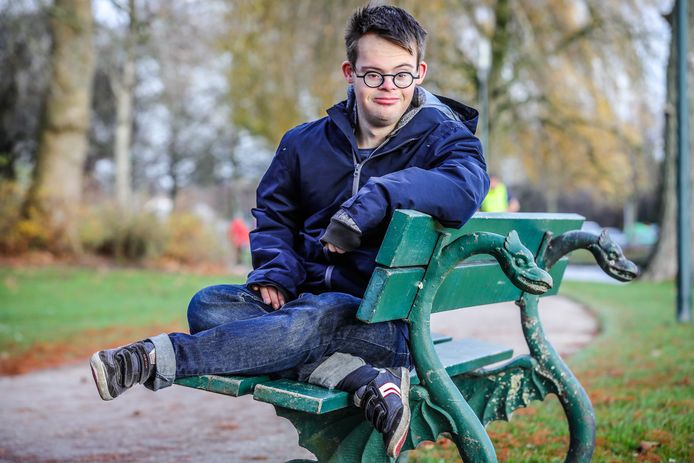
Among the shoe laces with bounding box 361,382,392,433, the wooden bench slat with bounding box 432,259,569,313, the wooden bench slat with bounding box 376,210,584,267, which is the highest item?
the wooden bench slat with bounding box 376,210,584,267

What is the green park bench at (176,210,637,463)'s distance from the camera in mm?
2355

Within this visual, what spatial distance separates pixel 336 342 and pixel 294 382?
193 millimetres

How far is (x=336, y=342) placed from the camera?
2592mm

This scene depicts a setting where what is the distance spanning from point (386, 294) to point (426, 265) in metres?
0.22

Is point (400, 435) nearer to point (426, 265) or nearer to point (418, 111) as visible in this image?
point (426, 265)

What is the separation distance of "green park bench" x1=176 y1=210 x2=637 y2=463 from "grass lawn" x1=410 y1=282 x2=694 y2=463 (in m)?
0.70

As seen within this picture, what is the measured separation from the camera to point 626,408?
14.7ft

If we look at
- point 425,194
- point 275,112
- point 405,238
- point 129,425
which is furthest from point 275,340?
point 275,112

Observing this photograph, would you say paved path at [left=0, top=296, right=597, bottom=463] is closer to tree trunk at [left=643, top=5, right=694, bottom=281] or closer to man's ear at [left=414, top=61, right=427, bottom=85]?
man's ear at [left=414, top=61, right=427, bottom=85]

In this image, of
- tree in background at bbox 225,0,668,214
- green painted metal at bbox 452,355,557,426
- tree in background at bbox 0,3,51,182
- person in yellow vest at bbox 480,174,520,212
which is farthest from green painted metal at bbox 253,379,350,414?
tree in background at bbox 225,0,668,214

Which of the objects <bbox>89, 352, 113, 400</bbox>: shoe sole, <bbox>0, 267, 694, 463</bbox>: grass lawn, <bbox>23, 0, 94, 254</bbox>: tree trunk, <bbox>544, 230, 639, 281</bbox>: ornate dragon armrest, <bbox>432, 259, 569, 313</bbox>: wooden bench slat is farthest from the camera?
<bbox>23, 0, 94, 254</bbox>: tree trunk

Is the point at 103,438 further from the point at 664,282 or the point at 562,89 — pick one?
the point at 562,89

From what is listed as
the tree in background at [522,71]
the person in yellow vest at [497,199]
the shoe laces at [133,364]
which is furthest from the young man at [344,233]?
the tree in background at [522,71]

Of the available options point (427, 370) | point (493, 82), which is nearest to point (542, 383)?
point (427, 370)
